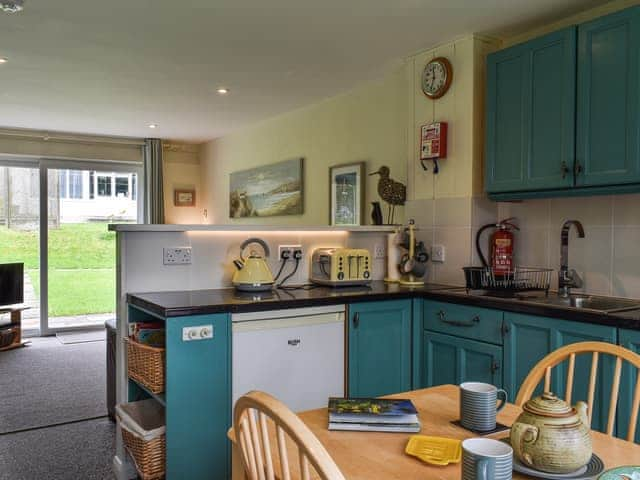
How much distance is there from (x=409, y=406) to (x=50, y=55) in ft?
11.8

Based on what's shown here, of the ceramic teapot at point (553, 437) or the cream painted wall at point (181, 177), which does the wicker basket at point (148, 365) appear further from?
the cream painted wall at point (181, 177)

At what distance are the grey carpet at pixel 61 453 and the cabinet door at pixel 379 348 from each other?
138 cm

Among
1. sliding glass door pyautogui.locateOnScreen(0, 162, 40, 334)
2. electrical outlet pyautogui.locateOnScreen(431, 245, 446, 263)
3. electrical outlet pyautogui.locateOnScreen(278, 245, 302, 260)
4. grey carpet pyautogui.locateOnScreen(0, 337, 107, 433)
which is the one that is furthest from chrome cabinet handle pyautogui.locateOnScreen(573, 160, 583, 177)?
sliding glass door pyautogui.locateOnScreen(0, 162, 40, 334)

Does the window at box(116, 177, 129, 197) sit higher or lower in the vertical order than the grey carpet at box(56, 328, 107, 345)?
higher

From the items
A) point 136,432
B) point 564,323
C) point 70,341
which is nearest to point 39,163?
point 70,341

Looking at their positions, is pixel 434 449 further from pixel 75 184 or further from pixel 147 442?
pixel 75 184

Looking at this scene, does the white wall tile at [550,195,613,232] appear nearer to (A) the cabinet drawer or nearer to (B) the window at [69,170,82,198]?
(A) the cabinet drawer

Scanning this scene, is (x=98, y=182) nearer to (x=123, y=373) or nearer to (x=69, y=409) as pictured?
(x=69, y=409)

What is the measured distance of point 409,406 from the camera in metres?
1.35

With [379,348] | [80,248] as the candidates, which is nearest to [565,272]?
[379,348]

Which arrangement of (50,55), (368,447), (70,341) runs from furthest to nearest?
(70,341) < (50,55) < (368,447)

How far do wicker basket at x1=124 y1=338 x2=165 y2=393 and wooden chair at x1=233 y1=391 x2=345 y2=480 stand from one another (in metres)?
1.37

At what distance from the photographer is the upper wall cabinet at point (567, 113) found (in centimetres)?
250

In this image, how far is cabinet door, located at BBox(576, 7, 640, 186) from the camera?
246 cm
